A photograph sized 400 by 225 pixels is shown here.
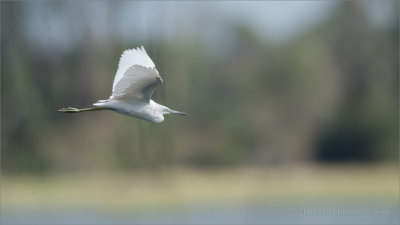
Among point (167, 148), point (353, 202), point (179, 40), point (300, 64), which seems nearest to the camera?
point (353, 202)

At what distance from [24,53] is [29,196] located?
4.38 meters

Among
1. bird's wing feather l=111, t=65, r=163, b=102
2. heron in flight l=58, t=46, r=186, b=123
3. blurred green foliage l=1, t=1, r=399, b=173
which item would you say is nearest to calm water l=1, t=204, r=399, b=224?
blurred green foliage l=1, t=1, r=399, b=173

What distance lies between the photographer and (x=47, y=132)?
69.5 ft

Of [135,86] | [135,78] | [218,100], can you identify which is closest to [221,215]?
[135,86]

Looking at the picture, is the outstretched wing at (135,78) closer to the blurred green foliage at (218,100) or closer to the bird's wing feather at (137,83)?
the bird's wing feather at (137,83)

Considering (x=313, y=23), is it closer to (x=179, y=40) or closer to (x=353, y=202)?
(x=179, y=40)

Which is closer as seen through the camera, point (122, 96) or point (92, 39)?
point (122, 96)

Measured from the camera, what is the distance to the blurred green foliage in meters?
20.6

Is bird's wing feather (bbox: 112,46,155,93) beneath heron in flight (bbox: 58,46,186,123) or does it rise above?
above

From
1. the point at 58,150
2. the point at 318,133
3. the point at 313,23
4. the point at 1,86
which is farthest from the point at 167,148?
the point at 313,23

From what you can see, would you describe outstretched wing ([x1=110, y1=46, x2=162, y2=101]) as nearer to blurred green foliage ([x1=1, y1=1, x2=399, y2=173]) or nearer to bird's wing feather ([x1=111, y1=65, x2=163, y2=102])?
bird's wing feather ([x1=111, y1=65, x2=163, y2=102])

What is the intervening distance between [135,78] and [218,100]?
17.7 m

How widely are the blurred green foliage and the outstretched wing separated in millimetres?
9229

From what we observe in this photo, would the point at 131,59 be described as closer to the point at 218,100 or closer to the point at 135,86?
the point at 135,86
